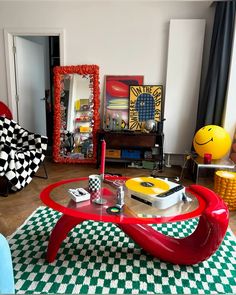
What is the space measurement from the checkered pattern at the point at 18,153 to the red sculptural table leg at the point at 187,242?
1.47 meters

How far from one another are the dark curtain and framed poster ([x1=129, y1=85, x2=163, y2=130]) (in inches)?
25.3

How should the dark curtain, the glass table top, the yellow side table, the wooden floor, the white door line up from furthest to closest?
the white door, the dark curtain, the yellow side table, the wooden floor, the glass table top

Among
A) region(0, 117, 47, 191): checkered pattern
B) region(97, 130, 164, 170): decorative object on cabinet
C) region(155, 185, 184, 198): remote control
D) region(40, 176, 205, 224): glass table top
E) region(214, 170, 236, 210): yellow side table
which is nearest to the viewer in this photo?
region(40, 176, 205, 224): glass table top

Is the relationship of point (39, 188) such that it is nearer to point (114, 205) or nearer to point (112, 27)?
point (114, 205)

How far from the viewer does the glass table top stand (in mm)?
1257

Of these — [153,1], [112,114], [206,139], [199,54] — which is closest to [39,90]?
[112,114]

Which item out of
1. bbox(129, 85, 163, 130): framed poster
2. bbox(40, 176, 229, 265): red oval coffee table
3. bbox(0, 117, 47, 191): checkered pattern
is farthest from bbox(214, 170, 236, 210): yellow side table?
bbox(0, 117, 47, 191): checkered pattern

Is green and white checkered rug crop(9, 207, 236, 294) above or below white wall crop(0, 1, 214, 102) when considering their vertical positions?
below

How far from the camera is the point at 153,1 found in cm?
329

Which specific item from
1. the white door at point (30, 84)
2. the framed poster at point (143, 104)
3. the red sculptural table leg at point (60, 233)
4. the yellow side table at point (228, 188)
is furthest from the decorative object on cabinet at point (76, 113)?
the red sculptural table leg at point (60, 233)

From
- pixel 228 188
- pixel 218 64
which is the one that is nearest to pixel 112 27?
pixel 218 64

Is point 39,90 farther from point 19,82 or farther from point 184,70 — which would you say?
point 184,70

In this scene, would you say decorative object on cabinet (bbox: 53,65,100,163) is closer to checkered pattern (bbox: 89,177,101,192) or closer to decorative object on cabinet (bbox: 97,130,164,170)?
decorative object on cabinet (bbox: 97,130,164,170)

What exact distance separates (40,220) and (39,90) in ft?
9.53
